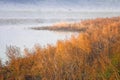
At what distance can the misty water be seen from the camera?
3756 mm

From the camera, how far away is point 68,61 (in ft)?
10.9

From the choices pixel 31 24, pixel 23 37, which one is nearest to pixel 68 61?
pixel 23 37

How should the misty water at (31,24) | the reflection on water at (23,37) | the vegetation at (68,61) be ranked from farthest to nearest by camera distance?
the misty water at (31,24) < the reflection on water at (23,37) < the vegetation at (68,61)

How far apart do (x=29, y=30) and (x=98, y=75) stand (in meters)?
1.35

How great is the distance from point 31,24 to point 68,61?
1.32m

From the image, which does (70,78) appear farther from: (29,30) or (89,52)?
(29,30)

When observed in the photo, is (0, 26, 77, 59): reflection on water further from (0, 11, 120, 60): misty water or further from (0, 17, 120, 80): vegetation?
(0, 17, 120, 80): vegetation

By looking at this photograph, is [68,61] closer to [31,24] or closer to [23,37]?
[23,37]

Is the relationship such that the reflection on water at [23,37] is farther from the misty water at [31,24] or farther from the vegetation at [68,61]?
the vegetation at [68,61]

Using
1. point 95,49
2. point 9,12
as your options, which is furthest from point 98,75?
point 9,12

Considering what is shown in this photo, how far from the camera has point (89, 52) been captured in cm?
359

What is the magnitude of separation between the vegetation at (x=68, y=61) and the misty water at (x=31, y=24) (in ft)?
0.64

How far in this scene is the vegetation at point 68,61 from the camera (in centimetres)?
315

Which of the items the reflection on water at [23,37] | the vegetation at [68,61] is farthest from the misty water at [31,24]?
the vegetation at [68,61]
